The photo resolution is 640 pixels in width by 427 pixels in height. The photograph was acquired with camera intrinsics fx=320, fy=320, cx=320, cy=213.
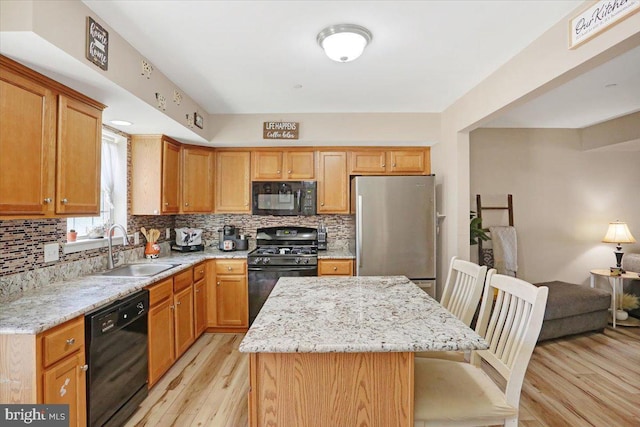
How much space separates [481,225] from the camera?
4129 millimetres

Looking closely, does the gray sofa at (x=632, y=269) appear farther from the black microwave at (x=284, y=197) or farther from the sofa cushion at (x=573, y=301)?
the black microwave at (x=284, y=197)

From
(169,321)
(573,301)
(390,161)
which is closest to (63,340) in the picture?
(169,321)

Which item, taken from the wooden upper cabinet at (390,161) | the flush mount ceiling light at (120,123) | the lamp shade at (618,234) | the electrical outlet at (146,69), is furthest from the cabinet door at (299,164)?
the lamp shade at (618,234)

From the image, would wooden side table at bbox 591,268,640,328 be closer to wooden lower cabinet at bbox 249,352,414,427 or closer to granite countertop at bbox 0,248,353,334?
wooden lower cabinet at bbox 249,352,414,427

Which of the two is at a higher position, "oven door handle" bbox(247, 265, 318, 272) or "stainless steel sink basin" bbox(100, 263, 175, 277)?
"stainless steel sink basin" bbox(100, 263, 175, 277)

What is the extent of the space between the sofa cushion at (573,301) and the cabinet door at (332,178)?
92.5 inches

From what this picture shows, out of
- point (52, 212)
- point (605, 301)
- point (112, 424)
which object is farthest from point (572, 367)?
point (52, 212)

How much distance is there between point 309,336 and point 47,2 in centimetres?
184

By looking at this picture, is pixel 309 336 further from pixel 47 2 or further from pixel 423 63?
pixel 423 63

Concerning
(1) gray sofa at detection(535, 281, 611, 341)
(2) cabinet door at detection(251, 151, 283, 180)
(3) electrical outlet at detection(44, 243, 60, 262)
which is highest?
(2) cabinet door at detection(251, 151, 283, 180)

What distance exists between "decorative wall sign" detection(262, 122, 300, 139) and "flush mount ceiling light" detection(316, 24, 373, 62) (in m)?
1.52

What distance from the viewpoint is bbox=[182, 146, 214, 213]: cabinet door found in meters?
3.53

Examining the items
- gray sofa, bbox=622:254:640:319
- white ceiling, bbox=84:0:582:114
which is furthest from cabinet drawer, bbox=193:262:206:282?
gray sofa, bbox=622:254:640:319

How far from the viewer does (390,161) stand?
3773 millimetres
